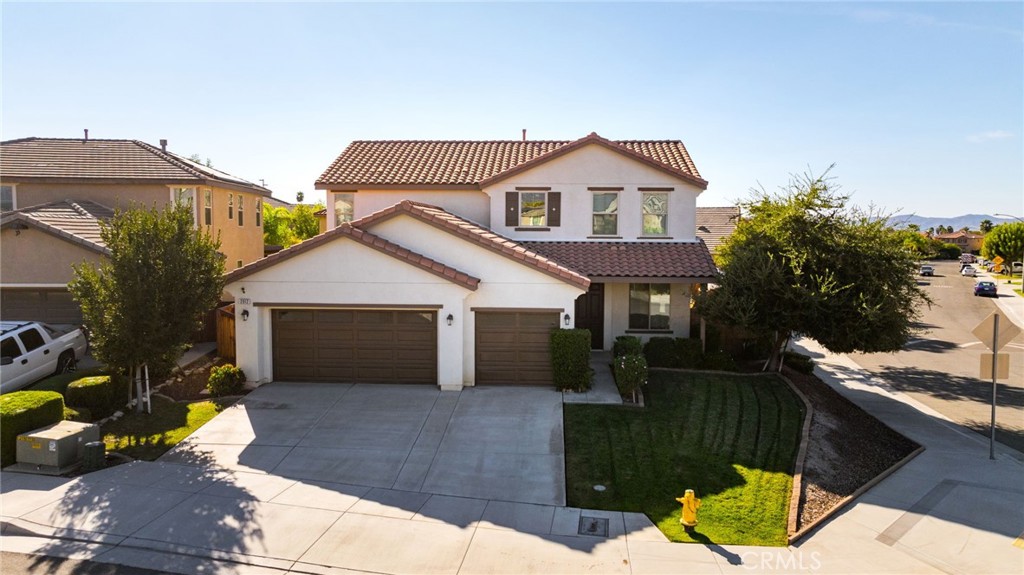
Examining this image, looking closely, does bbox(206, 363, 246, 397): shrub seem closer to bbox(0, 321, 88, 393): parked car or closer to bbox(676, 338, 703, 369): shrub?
bbox(0, 321, 88, 393): parked car

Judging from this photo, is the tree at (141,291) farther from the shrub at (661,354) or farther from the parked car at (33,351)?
the shrub at (661,354)

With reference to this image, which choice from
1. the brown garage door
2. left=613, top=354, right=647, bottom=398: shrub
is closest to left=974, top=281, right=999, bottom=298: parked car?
left=613, top=354, right=647, bottom=398: shrub

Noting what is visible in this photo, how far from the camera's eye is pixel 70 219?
63.3ft

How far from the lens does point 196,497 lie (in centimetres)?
1029

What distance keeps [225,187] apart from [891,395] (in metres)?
23.1

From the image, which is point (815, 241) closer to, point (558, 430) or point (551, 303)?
point (551, 303)

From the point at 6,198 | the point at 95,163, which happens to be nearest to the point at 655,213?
the point at 95,163

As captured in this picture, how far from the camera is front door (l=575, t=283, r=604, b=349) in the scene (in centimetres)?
2062

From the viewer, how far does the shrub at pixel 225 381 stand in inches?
614

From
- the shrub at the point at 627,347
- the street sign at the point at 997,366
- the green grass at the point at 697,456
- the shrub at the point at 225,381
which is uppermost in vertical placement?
the street sign at the point at 997,366

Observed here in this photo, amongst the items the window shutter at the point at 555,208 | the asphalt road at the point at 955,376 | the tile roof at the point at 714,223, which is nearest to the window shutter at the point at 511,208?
the window shutter at the point at 555,208

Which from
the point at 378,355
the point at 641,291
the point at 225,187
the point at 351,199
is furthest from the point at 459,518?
the point at 225,187

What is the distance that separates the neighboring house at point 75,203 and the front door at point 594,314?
11.4m

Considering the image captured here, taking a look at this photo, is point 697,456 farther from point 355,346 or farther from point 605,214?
point 605,214
